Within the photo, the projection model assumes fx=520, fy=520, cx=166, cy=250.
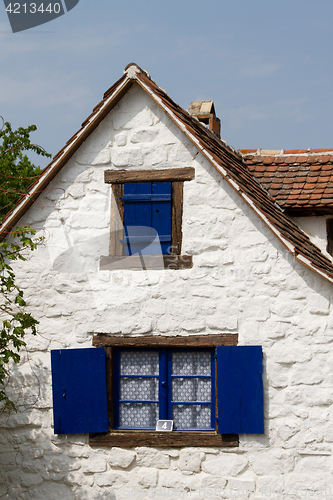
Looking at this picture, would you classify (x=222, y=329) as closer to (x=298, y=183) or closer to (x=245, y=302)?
(x=245, y=302)

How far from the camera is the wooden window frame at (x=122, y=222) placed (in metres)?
6.17

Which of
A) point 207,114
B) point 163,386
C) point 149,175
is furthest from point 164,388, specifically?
point 207,114

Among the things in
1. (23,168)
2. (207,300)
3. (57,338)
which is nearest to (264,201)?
(207,300)

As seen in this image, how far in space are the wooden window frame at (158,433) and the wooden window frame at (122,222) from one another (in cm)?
85

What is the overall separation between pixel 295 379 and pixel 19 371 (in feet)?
10.7

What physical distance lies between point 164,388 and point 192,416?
1.53 feet

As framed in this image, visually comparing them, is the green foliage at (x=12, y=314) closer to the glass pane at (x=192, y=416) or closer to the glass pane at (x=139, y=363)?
the glass pane at (x=139, y=363)

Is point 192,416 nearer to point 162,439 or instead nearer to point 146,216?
point 162,439

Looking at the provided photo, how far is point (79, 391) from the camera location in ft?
19.9

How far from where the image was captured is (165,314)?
609 cm

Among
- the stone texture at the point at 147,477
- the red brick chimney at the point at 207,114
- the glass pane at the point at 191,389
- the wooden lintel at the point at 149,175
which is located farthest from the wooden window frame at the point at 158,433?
the red brick chimney at the point at 207,114

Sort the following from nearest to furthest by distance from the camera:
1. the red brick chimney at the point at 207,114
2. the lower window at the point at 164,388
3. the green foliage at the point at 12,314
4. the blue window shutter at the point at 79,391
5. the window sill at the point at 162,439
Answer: the green foliage at the point at 12,314 < the window sill at the point at 162,439 < the blue window shutter at the point at 79,391 < the lower window at the point at 164,388 < the red brick chimney at the point at 207,114

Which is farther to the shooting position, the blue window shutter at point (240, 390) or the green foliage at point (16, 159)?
the green foliage at point (16, 159)

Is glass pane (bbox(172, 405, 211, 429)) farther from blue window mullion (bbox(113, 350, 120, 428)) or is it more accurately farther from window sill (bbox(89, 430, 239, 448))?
blue window mullion (bbox(113, 350, 120, 428))
